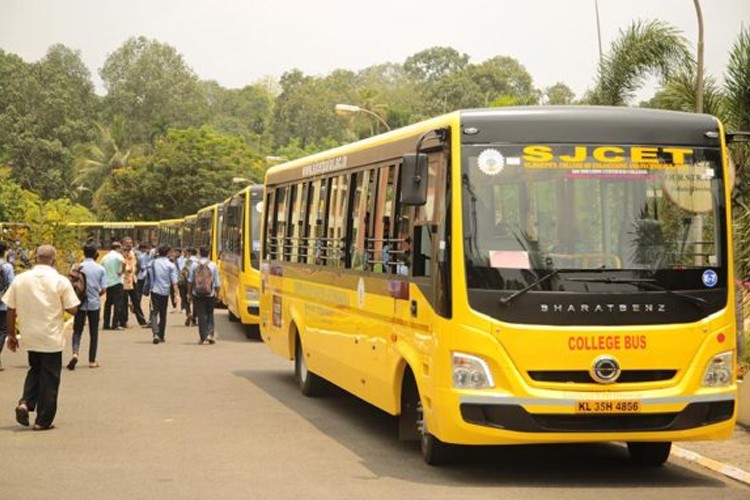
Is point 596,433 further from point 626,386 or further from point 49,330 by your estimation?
point 49,330

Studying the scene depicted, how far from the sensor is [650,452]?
1154 cm

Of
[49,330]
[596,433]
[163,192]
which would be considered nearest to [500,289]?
[596,433]

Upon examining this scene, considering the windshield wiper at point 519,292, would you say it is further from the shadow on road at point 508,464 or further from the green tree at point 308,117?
the green tree at point 308,117

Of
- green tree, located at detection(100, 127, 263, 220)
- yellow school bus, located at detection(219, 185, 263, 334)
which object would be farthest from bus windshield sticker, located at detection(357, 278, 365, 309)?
green tree, located at detection(100, 127, 263, 220)

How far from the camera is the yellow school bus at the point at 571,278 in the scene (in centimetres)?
1035

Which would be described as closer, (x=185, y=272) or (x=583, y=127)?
(x=583, y=127)

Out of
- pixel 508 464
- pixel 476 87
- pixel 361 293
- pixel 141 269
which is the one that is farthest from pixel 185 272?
pixel 476 87

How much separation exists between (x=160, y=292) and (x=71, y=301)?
12323mm

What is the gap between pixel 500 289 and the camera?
10477 mm

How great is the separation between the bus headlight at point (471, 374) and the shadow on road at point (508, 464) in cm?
73

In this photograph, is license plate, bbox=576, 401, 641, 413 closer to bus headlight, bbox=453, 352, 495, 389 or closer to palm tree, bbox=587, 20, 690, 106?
bus headlight, bbox=453, 352, 495, 389

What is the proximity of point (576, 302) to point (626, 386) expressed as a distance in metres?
0.70

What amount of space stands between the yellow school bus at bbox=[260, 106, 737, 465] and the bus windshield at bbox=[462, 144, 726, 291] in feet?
0.03

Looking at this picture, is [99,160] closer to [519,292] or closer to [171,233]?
[171,233]
